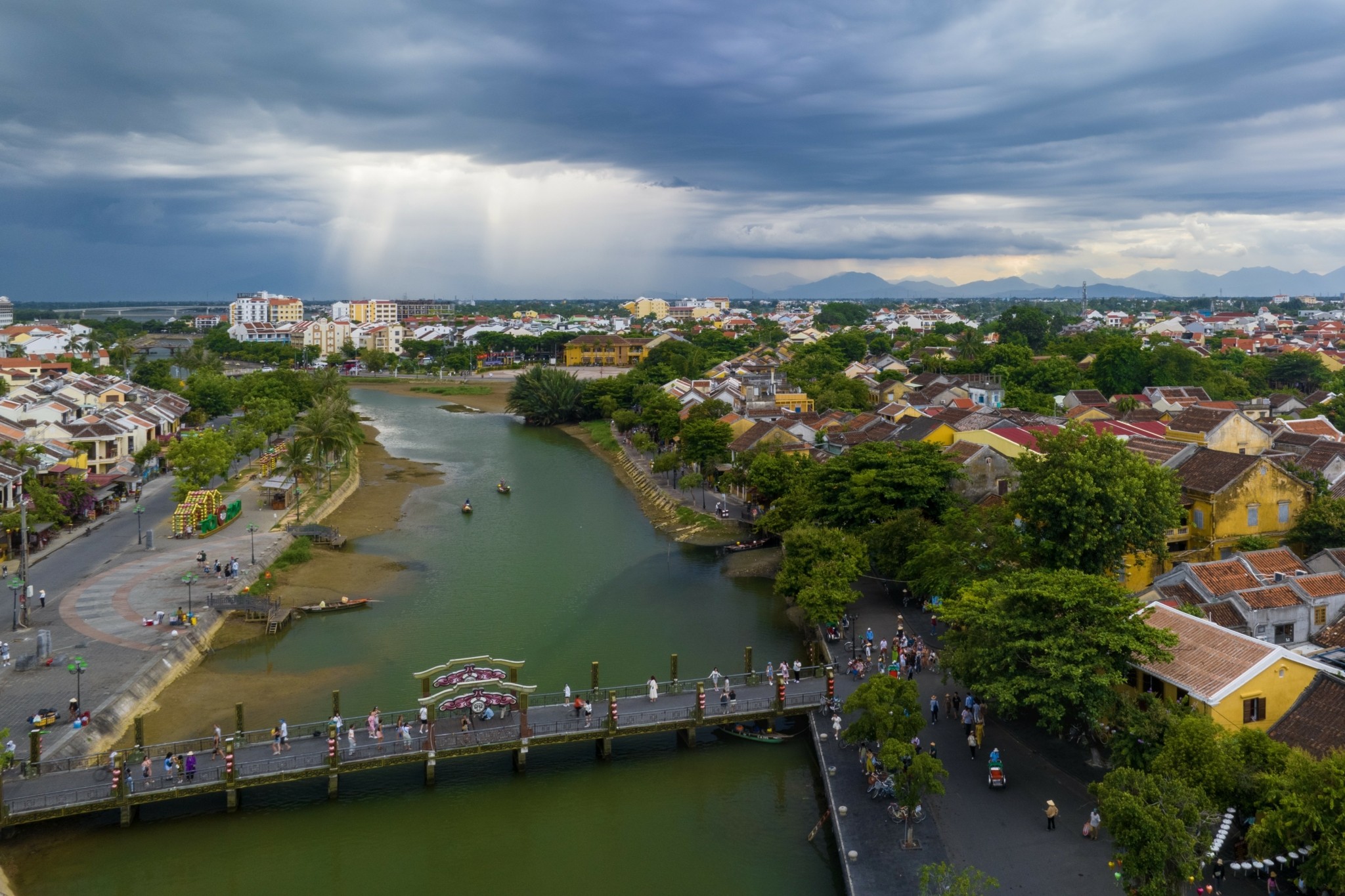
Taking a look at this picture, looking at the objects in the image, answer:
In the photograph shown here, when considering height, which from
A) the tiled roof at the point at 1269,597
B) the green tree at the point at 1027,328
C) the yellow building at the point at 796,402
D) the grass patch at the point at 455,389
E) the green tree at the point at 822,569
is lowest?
the grass patch at the point at 455,389

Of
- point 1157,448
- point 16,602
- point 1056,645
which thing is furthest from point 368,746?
point 1157,448

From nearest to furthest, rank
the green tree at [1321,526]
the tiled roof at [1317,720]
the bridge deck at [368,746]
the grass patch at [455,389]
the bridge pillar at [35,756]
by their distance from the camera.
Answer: the tiled roof at [1317,720] → the bridge deck at [368,746] → the bridge pillar at [35,756] → the green tree at [1321,526] → the grass patch at [455,389]

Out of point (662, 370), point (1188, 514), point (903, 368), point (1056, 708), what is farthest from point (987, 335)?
point (1056, 708)

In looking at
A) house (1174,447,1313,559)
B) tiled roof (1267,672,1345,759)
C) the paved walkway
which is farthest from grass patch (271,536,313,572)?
tiled roof (1267,672,1345,759)

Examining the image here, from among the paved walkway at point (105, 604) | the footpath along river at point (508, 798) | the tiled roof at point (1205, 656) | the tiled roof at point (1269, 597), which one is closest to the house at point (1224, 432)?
the tiled roof at point (1269, 597)

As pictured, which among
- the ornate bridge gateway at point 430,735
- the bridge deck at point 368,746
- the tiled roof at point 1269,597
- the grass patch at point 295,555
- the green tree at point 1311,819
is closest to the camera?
the green tree at point 1311,819

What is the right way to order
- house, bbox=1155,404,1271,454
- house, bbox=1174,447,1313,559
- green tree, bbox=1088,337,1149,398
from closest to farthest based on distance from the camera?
house, bbox=1174,447,1313,559 → house, bbox=1155,404,1271,454 → green tree, bbox=1088,337,1149,398

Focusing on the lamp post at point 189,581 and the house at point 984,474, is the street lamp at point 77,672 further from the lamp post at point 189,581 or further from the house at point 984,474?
the house at point 984,474

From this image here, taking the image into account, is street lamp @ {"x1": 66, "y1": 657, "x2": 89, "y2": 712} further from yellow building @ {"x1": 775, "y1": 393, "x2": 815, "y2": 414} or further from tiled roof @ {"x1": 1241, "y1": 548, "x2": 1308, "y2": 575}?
yellow building @ {"x1": 775, "y1": 393, "x2": 815, "y2": 414}
